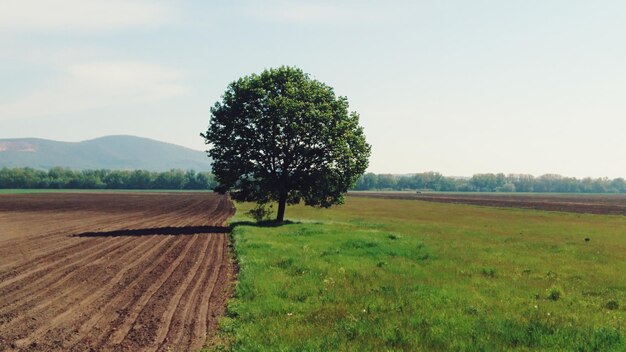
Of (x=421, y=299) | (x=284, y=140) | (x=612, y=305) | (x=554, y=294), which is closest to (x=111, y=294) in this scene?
(x=421, y=299)

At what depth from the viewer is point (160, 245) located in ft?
95.1

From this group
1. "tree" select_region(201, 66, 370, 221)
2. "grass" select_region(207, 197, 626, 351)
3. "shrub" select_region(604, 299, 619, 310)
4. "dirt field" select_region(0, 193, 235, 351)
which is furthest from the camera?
"tree" select_region(201, 66, 370, 221)

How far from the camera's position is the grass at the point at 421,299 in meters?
11.2

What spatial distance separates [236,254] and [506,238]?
21.5m

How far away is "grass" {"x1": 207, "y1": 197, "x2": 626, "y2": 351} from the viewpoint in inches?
441

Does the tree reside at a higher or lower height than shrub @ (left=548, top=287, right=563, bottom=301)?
higher

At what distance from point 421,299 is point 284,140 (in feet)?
97.5

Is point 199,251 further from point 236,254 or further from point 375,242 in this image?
point 375,242

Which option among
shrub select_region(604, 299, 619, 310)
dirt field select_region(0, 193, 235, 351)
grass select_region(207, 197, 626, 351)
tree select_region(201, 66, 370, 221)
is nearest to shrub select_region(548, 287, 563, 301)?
grass select_region(207, 197, 626, 351)

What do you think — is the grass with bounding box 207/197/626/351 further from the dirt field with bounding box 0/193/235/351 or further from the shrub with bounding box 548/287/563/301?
the dirt field with bounding box 0/193/235/351

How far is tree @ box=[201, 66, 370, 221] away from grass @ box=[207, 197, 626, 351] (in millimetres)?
15755

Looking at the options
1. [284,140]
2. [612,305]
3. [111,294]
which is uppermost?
[284,140]

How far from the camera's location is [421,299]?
15.0m

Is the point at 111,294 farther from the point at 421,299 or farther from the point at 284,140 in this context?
the point at 284,140
